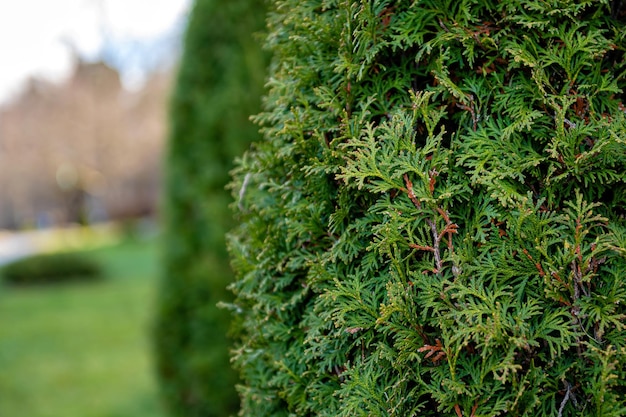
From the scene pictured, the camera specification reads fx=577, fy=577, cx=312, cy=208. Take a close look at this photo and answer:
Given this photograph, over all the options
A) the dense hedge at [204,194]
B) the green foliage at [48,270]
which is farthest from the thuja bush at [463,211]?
the green foliage at [48,270]

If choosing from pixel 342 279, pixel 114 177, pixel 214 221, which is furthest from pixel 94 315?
pixel 114 177

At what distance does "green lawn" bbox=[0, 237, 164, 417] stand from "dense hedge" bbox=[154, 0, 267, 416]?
1.54 feet

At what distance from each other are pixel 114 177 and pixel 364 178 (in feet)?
96.0

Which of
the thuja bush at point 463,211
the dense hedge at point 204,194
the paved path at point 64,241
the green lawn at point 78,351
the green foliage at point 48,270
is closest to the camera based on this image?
the thuja bush at point 463,211

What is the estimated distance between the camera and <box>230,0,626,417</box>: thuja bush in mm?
1322

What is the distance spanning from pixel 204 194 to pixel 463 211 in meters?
3.31

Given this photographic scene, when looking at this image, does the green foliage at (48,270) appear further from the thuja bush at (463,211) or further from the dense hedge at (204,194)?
the thuja bush at (463,211)

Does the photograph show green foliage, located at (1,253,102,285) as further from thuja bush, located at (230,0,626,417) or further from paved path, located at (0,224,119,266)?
thuja bush, located at (230,0,626,417)

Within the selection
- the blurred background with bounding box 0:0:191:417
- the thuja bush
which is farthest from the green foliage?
the thuja bush

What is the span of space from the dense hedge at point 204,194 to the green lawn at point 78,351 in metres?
0.47

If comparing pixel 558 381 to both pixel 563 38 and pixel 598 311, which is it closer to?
pixel 598 311

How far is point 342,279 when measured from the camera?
1.54m

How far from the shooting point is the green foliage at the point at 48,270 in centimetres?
1559

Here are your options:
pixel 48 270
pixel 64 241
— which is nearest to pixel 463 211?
pixel 48 270
